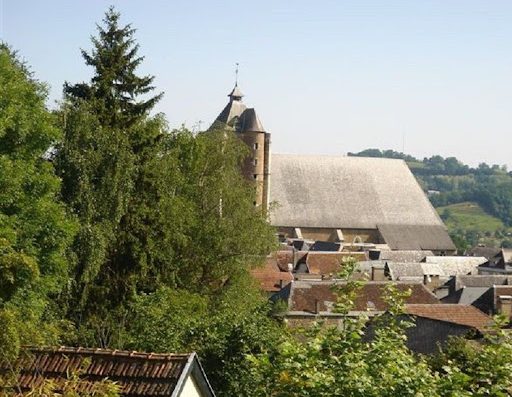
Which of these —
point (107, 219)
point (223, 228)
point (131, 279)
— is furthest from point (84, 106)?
point (223, 228)

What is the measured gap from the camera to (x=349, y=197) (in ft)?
255

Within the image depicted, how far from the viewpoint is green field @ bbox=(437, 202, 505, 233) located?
172775 millimetres

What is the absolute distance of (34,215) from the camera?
19.7 meters

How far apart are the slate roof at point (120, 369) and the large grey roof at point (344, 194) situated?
6248 centimetres

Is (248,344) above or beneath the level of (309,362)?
beneath

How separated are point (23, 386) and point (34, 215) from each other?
31.8 ft

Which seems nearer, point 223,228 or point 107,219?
point 107,219

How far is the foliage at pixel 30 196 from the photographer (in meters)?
18.5

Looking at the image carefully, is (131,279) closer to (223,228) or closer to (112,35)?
(223,228)

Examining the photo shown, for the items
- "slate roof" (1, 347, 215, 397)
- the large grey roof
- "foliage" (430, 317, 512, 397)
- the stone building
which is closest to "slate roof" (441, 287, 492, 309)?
the stone building

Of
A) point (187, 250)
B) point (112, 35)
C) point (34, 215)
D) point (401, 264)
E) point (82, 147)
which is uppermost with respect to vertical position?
point (112, 35)

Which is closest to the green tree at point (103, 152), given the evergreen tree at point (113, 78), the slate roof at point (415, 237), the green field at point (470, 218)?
the evergreen tree at point (113, 78)

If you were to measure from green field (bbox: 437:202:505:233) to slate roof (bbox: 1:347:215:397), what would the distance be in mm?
162926

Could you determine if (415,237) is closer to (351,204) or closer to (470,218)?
(351,204)
